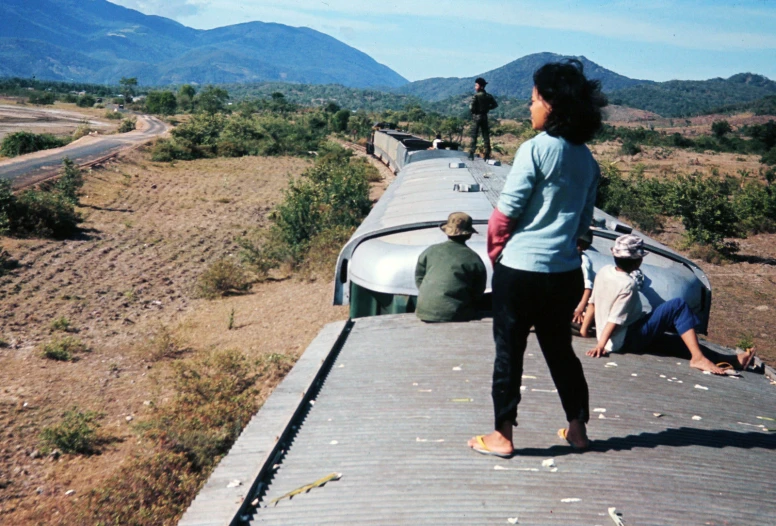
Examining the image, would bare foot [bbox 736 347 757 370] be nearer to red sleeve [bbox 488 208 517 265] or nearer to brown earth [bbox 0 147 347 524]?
red sleeve [bbox 488 208 517 265]

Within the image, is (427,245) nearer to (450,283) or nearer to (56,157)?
(450,283)

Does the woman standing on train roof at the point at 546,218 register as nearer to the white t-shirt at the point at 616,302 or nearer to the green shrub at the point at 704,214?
the white t-shirt at the point at 616,302

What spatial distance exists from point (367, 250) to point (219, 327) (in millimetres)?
4733

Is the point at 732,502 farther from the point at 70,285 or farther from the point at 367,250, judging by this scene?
the point at 70,285

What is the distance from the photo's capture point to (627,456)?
3523 mm

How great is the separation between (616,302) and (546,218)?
1.99 m

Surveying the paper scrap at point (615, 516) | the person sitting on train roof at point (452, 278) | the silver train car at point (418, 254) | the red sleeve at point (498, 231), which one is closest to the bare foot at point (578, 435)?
the paper scrap at point (615, 516)

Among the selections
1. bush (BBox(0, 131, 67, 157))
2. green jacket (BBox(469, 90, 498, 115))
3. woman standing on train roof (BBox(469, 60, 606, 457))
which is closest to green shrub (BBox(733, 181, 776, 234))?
green jacket (BBox(469, 90, 498, 115))

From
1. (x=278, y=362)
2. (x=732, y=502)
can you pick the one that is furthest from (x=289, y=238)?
(x=732, y=502)

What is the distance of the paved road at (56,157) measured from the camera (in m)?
23.1

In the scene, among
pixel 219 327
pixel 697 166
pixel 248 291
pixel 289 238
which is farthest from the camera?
pixel 697 166

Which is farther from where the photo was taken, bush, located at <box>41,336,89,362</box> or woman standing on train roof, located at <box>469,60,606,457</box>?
bush, located at <box>41,336,89,362</box>

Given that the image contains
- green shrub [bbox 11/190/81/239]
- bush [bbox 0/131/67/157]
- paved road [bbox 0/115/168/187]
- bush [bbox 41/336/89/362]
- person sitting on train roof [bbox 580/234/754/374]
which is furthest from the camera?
bush [bbox 0/131/67/157]

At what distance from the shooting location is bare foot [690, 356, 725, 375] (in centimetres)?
497
